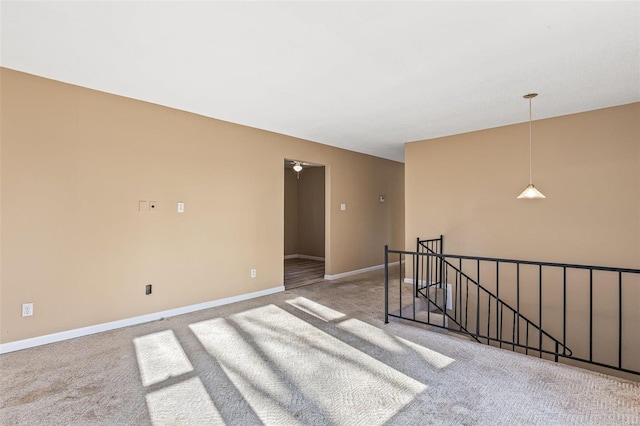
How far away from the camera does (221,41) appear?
2477 millimetres

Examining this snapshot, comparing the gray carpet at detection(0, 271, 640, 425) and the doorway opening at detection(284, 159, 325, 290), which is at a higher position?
the doorway opening at detection(284, 159, 325, 290)

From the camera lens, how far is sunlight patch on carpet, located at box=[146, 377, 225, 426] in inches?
79.4

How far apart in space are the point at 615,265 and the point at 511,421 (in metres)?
3.30

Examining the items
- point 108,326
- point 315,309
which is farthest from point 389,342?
point 108,326

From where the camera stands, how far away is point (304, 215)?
30.9 feet

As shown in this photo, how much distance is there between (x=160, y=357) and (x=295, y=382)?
135cm

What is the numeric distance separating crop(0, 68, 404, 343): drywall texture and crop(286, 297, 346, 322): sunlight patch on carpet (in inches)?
28.9

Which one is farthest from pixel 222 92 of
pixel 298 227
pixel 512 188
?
pixel 298 227

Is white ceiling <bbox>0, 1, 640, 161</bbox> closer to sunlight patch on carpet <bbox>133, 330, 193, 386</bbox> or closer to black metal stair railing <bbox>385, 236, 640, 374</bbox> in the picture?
black metal stair railing <bbox>385, 236, 640, 374</bbox>

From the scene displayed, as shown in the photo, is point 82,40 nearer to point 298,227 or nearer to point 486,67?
point 486,67

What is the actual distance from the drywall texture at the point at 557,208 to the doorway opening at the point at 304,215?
12.6ft

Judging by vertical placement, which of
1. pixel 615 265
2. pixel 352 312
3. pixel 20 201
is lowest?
pixel 352 312

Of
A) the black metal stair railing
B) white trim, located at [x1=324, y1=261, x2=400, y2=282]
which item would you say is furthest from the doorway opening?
the black metal stair railing

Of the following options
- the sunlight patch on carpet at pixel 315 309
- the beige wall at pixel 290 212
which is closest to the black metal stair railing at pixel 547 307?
the sunlight patch on carpet at pixel 315 309
